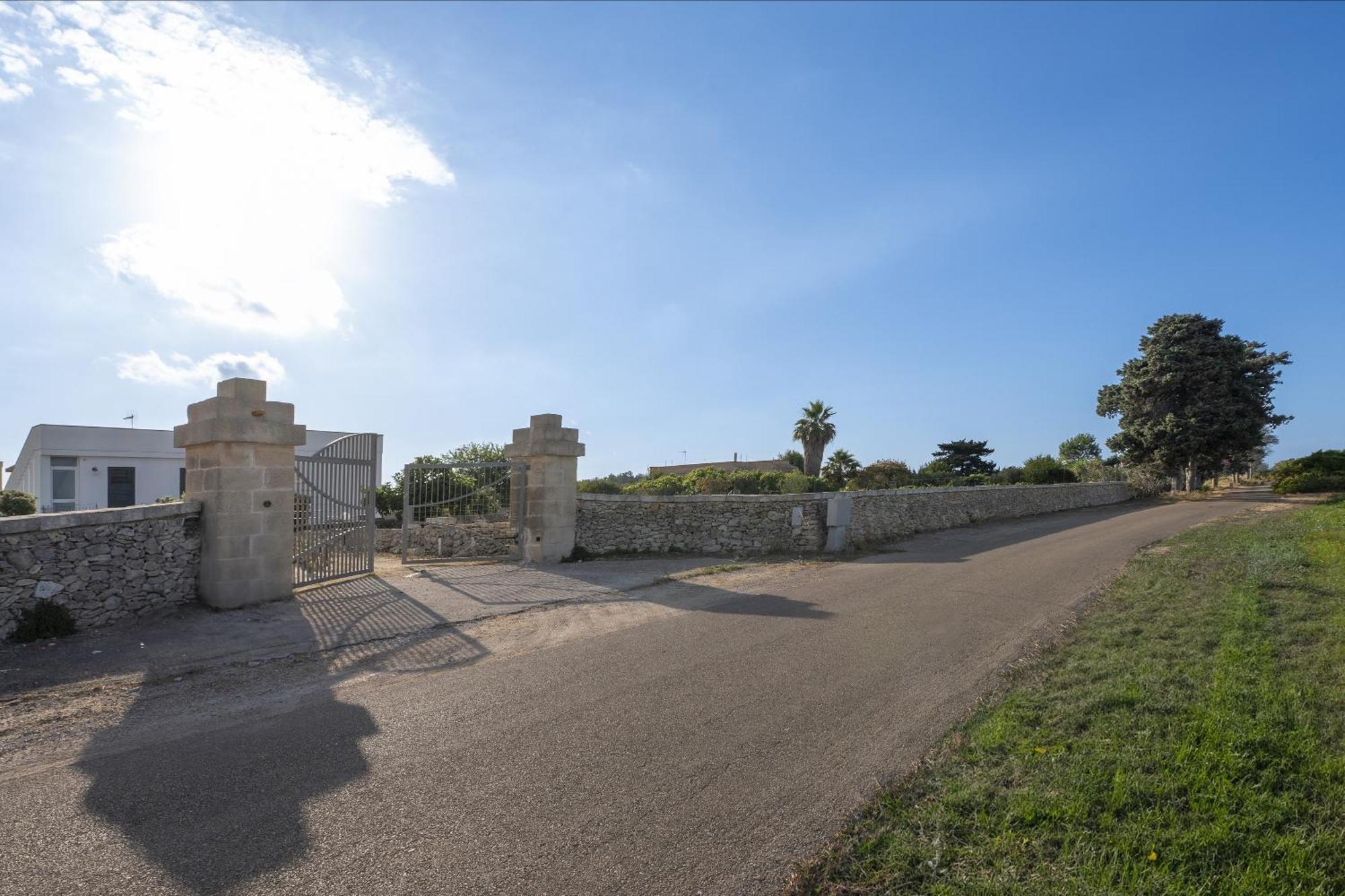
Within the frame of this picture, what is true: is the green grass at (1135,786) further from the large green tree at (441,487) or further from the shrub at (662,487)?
the shrub at (662,487)

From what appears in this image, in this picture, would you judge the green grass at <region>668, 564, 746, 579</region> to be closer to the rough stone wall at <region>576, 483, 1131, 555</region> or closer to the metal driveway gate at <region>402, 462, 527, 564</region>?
the rough stone wall at <region>576, 483, 1131, 555</region>

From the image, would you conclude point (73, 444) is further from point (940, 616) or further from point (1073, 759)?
point (1073, 759)

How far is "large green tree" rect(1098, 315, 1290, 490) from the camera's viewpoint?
32.1 m

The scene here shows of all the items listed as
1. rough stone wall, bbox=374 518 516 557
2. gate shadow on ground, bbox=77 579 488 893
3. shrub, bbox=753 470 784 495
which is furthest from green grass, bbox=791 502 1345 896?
shrub, bbox=753 470 784 495

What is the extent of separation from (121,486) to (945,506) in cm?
2953

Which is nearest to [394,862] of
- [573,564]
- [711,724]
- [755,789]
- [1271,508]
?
[755,789]

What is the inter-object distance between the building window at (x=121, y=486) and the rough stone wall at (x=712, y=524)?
22.9 meters

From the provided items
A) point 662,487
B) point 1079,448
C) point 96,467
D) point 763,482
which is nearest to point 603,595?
point 662,487

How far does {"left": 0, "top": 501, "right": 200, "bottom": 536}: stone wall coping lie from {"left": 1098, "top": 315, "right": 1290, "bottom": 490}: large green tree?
37354 millimetres

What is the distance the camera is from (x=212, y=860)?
2998mm

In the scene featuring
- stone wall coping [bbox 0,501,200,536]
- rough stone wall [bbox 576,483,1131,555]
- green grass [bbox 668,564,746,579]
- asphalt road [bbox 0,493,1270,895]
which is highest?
stone wall coping [bbox 0,501,200,536]

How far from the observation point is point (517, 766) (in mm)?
3922

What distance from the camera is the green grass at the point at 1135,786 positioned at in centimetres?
288

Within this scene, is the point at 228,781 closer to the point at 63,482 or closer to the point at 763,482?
the point at 63,482
